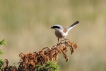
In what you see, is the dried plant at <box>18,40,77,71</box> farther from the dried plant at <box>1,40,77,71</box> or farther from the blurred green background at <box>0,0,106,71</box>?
the blurred green background at <box>0,0,106,71</box>

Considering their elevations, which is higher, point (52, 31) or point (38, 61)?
point (52, 31)

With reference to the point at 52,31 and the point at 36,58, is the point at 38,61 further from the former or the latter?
the point at 52,31

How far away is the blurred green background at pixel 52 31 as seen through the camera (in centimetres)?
A: 823

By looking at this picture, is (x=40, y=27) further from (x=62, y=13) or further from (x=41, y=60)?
(x=41, y=60)

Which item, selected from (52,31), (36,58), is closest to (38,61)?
(36,58)

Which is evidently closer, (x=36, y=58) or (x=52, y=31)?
(x=36, y=58)

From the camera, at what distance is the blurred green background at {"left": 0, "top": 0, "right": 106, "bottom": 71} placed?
823 centimetres

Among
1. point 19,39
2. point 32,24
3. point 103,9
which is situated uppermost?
point 103,9

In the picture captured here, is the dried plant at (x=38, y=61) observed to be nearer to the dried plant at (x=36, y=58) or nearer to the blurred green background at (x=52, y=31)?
the dried plant at (x=36, y=58)

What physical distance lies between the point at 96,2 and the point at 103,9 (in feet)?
2.47

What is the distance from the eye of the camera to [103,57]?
8.36 m

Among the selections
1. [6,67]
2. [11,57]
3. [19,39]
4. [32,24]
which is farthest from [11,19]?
[6,67]

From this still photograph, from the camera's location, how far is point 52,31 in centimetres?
978

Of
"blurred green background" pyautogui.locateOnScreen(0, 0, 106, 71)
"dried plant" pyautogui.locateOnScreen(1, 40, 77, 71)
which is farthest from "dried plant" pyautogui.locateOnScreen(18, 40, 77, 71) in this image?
"blurred green background" pyautogui.locateOnScreen(0, 0, 106, 71)
